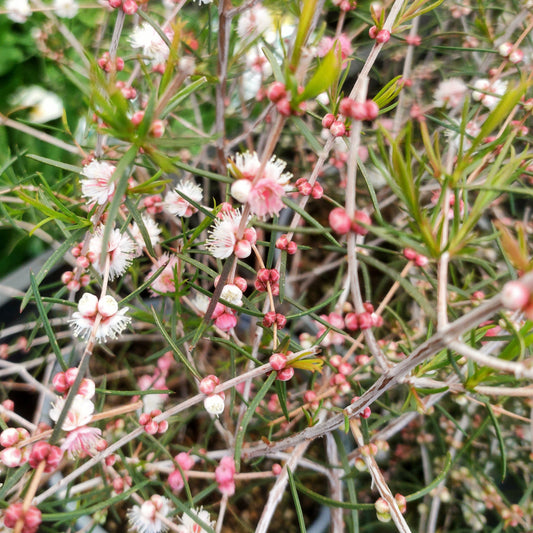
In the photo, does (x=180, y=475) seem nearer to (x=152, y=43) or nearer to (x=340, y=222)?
(x=340, y=222)


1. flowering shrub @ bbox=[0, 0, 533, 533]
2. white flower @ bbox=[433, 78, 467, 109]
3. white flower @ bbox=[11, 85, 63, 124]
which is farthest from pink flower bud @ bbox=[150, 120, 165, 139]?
white flower @ bbox=[11, 85, 63, 124]

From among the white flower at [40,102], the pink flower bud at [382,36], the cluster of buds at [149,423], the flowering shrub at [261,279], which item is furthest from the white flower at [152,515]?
the white flower at [40,102]

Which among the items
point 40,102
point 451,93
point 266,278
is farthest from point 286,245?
point 40,102

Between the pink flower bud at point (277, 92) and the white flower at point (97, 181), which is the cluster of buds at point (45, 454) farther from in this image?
the pink flower bud at point (277, 92)

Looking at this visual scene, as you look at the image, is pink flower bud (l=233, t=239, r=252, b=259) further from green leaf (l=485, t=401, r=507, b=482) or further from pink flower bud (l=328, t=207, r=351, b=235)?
green leaf (l=485, t=401, r=507, b=482)

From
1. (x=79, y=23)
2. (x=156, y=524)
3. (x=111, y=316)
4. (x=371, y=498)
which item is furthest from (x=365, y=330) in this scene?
(x=79, y=23)

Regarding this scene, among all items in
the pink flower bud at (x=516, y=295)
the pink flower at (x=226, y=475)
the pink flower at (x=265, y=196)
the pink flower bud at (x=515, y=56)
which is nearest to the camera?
the pink flower bud at (x=516, y=295)

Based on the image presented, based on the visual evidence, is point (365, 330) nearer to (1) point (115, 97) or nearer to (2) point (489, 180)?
(2) point (489, 180)
